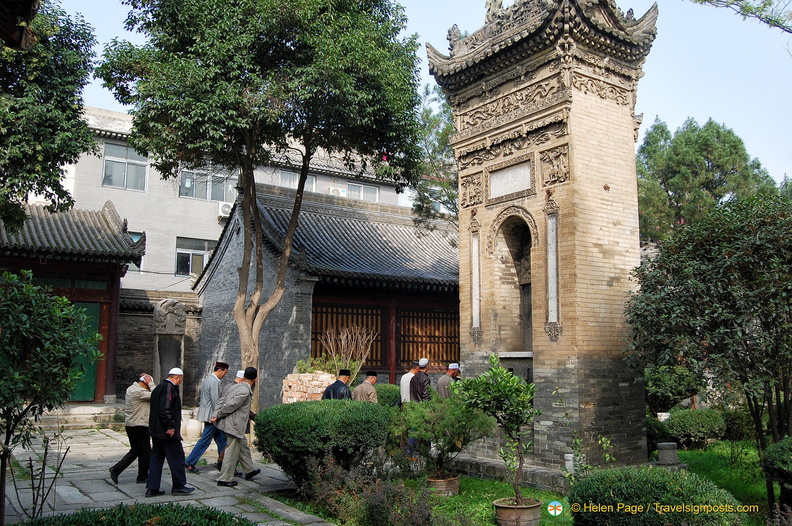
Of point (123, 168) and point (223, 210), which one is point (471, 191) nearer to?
point (223, 210)

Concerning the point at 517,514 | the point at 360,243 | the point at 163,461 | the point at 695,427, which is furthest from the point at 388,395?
the point at 517,514

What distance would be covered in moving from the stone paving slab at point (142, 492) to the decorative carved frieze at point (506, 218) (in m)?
4.78

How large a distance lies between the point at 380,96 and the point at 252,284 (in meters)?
7.73

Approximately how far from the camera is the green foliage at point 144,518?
446 centimetres

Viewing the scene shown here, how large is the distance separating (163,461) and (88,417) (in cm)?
911

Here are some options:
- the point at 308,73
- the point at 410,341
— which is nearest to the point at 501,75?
the point at 308,73

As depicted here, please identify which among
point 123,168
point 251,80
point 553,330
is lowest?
point 553,330

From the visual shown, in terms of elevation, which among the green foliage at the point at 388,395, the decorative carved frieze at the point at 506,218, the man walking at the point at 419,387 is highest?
the decorative carved frieze at the point at 506,218

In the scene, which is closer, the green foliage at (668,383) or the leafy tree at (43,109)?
the green foliage at (668,383)

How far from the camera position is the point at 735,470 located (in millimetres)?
10047

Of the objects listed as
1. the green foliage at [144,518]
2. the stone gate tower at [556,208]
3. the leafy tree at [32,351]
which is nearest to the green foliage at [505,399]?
the stone gate tower at [556,208]

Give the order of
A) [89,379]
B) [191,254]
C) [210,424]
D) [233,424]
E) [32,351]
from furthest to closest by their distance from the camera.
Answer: [191,254]
[89,379]
[210,424]
[233,424]
[32,351]

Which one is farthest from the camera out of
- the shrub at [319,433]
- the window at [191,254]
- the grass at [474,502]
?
the window at [191,254]

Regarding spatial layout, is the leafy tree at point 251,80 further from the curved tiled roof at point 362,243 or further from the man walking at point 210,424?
the curved tiled roof at point 362,243
